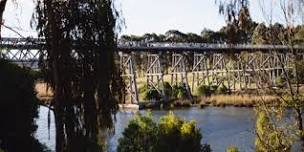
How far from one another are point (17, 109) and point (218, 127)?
23.6 meters

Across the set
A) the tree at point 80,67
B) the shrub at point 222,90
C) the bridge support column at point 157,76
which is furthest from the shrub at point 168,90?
the tree at point 80,67

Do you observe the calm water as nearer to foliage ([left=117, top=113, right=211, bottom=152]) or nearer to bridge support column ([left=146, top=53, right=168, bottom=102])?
foliage ([left=117, top=113, right=211, bottom=152])

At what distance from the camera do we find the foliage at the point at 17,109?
1562 cm

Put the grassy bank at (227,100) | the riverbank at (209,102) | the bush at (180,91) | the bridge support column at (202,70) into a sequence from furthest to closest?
the bridge support column at (202,70), the bush at (180,91), the riverbank at (209,102), the grassy bank at (227,100)

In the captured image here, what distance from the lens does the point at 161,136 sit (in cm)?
1683

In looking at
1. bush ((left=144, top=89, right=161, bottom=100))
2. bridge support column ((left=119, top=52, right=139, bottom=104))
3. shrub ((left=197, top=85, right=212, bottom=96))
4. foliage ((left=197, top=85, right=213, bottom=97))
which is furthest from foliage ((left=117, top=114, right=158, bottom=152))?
shrub ((left=197, top=85, right=212, bottom=96))

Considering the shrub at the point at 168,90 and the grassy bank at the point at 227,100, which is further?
the shrub at the point at 168,90

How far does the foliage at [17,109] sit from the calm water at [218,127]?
484cm

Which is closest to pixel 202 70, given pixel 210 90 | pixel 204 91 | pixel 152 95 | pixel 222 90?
pixel 210 90

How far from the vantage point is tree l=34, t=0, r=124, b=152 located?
9.73 meters

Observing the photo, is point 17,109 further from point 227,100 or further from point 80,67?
point 227,100

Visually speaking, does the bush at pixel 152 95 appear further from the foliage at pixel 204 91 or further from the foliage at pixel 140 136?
the foliage at pixel 140 136

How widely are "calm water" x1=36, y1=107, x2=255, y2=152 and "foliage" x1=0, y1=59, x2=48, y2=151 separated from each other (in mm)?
4843

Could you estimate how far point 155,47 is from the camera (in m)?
60.4
